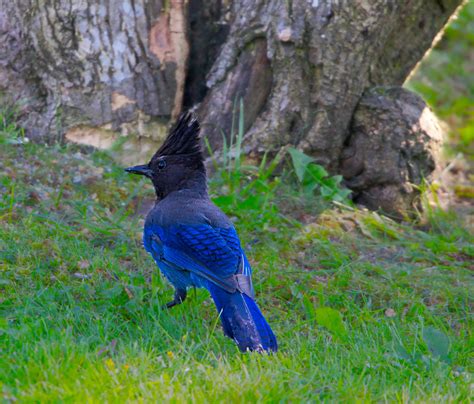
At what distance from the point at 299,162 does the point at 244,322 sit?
8.04ft

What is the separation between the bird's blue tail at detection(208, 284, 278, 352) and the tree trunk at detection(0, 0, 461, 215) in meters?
2.33

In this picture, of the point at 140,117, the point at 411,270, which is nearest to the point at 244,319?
the point at 411,270

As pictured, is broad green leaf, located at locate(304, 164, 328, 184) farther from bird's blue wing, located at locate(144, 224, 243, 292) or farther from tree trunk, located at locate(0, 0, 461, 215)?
bird's blue wing, located at locate(144, 224, 243, 292)

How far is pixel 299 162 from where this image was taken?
19.2ft

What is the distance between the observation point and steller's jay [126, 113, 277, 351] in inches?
142

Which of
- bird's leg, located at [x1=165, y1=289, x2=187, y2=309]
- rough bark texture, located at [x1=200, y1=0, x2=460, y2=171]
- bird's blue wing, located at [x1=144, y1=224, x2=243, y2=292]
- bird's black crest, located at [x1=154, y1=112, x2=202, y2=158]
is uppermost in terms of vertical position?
rough bark texture, located at [x1=200, y1=0, x2=460, y2=171]

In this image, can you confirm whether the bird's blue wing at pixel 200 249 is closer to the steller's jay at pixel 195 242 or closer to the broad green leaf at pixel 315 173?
the steller's jay at pixel 195 242

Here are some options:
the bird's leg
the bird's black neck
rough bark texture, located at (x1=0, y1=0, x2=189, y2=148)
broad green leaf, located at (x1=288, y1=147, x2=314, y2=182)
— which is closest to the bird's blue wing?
the bird's leg

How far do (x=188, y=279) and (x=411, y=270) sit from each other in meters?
1.57

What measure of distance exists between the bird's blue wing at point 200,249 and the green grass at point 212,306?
8.6 inches

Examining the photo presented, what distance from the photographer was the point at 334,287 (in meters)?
4.64

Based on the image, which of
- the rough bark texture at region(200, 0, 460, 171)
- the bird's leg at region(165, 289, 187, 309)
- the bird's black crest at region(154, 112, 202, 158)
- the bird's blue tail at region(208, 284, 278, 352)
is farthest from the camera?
the rough bark texture at region(200, 0, 460, 171)

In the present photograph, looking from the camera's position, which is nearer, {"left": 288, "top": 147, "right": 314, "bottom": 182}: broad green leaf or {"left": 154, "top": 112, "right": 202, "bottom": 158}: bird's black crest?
{"left": 154, "top": 112, "right": 202, "bottom": 158}: bird's black crest

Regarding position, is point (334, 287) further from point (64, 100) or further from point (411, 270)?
point (64, 100)
